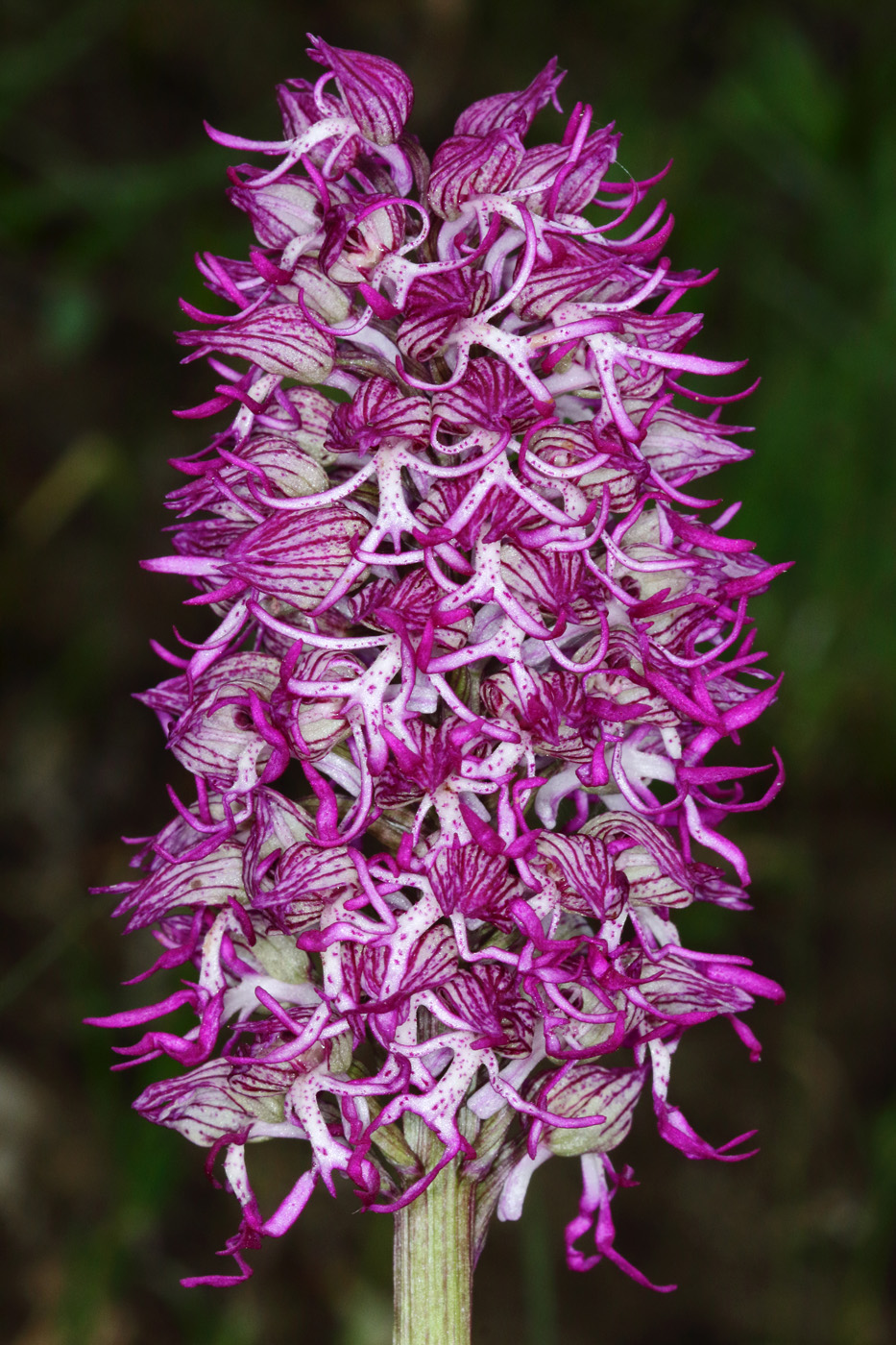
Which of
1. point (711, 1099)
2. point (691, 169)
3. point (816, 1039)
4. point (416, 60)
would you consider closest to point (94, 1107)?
point (711, 1099)

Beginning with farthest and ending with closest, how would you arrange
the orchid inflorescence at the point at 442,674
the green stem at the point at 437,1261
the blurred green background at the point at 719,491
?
the blurred green background at the point at 719,491
the green stem at the point at 437,1261
the orchid inflorescence at the point at 442,674

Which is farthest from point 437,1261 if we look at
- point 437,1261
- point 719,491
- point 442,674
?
point 719,491

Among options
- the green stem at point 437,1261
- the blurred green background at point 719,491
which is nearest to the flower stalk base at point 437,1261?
the green stem at point 437,1261

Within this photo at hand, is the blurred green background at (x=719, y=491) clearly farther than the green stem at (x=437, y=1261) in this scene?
Yes

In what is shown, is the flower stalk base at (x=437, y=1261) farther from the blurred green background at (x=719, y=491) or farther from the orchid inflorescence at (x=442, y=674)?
the blurred green background at (x=719, y=491)

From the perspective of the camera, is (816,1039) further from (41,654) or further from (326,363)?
(326,363)

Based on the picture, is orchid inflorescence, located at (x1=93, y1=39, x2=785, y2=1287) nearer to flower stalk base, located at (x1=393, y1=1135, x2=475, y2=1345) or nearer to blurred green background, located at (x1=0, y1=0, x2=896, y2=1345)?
flower stalk base, located at (x1=393, y1=1135, x2=475, y2=1345)
